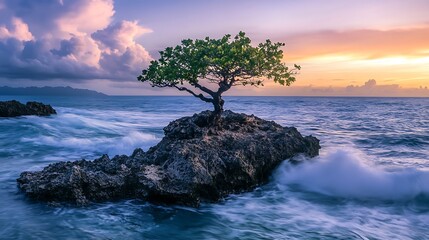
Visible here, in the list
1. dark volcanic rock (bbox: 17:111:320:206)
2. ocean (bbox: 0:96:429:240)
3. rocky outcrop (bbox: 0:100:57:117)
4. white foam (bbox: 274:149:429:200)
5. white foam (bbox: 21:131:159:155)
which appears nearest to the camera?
ocean (bbox: 0:96:429:240)

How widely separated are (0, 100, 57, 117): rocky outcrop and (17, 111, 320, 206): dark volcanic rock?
30.0 m

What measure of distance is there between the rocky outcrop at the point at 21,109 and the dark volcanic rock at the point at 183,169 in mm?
30015

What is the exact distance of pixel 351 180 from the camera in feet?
40.5

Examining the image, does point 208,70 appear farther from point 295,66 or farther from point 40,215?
point 40,215

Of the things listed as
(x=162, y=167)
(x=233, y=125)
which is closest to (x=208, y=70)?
(x=233, y=125)

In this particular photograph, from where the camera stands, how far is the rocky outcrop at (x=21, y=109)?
36.6 m

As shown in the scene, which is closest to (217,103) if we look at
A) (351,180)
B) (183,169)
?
(183,169)

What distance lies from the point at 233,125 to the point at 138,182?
5.52 m

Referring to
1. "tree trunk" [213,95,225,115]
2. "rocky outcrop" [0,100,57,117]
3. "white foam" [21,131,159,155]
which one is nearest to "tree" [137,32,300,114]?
"tree trunk" [213,95,225,115]

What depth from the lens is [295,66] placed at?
1352 cm

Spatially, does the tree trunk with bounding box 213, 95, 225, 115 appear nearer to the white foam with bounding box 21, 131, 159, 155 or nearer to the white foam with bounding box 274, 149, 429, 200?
the white foam with bounding box 274, 149, 429, 200

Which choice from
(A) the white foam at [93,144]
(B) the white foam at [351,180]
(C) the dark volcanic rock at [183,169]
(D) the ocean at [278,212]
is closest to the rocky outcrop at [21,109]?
(A) the white foam at [93,144]

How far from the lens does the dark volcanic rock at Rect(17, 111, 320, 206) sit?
9.60 m

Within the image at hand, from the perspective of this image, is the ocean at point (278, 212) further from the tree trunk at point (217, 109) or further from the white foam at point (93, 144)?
the white foam at point (93, 144)
